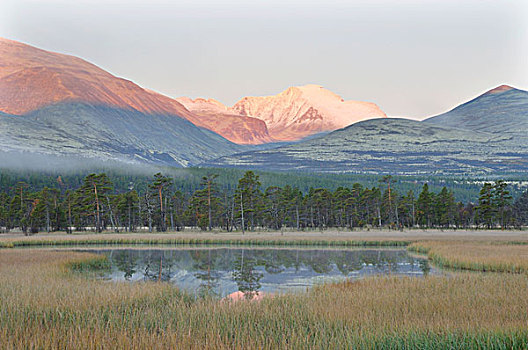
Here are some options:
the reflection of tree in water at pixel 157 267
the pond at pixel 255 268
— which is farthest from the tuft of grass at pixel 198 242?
the reflection of tree in water at pixel 157 267

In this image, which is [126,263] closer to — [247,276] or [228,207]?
[247,276]

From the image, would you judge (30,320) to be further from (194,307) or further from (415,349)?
(415,349)

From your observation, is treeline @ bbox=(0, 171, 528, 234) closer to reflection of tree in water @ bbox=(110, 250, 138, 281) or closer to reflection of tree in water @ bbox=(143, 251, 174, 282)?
reflection of tree in water @ bbox=(143, 251, 174, 282)

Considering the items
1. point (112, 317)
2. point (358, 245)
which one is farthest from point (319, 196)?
point (112, 317)

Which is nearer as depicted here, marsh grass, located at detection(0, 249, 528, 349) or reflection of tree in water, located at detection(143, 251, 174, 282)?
marsh grass, located at detection(0, 249, 528, 349)

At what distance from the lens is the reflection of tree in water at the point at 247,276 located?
933 inches

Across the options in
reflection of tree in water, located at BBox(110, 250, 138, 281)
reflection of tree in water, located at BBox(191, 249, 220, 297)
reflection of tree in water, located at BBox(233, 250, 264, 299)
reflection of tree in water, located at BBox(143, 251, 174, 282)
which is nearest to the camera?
reflection of tree in water, located at BBox(191, 249, 220, 297)

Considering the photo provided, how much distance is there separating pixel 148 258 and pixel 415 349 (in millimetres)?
34147

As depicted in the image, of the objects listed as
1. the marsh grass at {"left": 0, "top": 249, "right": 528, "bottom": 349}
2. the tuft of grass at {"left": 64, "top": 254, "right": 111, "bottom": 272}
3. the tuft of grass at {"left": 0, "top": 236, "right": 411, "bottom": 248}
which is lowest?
the tuft of grass at {"left": 0, "top": 236, "right": 411, "bottom": 248}

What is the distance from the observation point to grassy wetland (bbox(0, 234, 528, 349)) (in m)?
10.6

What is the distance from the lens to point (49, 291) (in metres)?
17.3

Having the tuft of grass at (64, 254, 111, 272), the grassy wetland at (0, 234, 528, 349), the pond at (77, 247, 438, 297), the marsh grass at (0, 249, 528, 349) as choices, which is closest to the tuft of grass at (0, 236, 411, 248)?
the pond at (77, 247, 438, 297)

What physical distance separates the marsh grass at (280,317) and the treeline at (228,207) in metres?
60.1

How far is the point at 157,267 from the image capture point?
3456cm
